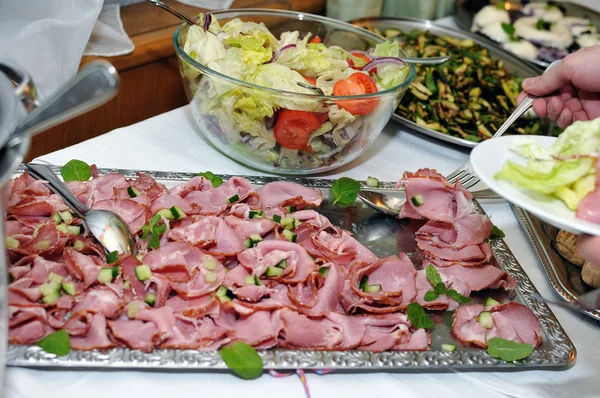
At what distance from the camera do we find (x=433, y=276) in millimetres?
1136

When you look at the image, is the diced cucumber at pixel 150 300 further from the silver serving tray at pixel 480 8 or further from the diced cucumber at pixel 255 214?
the silver serving tray at pixel 480 8

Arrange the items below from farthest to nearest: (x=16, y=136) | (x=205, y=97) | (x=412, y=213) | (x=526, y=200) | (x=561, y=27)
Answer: (x=561, y=27) → (x=205, y=97) → (x=412, y=213) → (x=526, y=200) → (x=16, y=136)

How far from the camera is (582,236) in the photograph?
2.91 ft

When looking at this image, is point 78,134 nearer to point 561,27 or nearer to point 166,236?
point 166,236

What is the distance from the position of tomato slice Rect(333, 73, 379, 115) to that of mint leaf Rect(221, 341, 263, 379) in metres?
0.61

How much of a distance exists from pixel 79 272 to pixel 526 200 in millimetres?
663

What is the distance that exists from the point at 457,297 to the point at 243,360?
413 mm

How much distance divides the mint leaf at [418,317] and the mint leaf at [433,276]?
9 cm

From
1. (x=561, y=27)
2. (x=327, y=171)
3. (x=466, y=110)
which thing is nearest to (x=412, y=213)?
(x=327, y=171)

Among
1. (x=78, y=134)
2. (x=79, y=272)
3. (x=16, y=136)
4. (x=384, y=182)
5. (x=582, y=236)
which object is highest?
(x=16, y=136)

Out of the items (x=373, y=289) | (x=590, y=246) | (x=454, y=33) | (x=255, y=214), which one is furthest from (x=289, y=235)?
(x=454, y=33)

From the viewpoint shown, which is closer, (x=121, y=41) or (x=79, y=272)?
(x=79, y=272)

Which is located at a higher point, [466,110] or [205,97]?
[205,97]

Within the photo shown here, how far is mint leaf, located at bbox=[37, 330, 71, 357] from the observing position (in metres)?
0.87
